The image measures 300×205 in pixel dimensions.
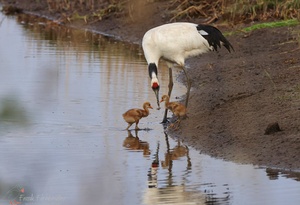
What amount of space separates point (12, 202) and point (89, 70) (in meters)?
10.3

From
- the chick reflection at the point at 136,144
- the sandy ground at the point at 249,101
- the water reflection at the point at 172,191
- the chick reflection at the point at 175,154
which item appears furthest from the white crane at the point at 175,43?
the water reflection at the point at 172,191

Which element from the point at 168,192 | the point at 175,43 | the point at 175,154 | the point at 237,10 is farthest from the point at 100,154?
the point at 237,10

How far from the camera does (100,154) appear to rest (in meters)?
8.69

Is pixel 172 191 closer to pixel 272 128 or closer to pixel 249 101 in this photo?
pixel 272 128

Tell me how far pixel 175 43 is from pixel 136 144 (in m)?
2.12

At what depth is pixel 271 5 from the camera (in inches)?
668

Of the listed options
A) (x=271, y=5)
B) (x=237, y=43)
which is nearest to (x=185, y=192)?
(x=237, y=43)

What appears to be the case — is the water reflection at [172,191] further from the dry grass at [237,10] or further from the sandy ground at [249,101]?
the dry grass at [237,10]

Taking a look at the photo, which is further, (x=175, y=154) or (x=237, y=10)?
(x=237, y=10)

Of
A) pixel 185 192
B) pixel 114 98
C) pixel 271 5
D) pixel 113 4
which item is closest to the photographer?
pixel 185 192

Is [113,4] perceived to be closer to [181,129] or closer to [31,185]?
[181,129]

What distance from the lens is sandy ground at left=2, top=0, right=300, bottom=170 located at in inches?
339

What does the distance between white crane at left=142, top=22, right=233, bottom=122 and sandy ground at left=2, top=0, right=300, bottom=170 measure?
0.64 metres

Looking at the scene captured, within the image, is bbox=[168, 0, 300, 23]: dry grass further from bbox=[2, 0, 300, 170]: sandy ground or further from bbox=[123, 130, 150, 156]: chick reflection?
bbox=[123, 130, 150, 156]: chick reflection
